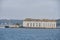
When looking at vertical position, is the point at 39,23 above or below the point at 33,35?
above

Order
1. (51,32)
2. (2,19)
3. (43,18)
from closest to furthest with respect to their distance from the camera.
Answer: (2,19) → (43,18) → (51,32)

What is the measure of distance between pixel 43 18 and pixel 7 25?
1166mm

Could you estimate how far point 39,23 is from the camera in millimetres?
7621

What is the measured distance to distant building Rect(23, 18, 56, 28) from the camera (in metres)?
7.45

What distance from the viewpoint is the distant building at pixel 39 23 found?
7445 mm

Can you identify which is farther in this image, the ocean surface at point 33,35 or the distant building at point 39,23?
the ocean surface at point 33,35

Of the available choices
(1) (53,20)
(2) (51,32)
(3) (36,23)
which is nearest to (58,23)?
(1) (53,20)

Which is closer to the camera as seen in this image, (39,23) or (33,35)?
(39,23)

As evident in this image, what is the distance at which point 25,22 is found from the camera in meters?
7.45

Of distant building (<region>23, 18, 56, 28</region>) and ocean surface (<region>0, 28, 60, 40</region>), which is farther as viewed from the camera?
ocean surface (<region>0, 28, 60, 40</region>)

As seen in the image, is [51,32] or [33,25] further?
[51,32]

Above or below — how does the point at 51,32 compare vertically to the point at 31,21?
below

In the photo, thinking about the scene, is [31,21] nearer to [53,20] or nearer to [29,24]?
[29,24]

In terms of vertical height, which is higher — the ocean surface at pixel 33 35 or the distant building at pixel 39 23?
the distant building at pixel 39 23
